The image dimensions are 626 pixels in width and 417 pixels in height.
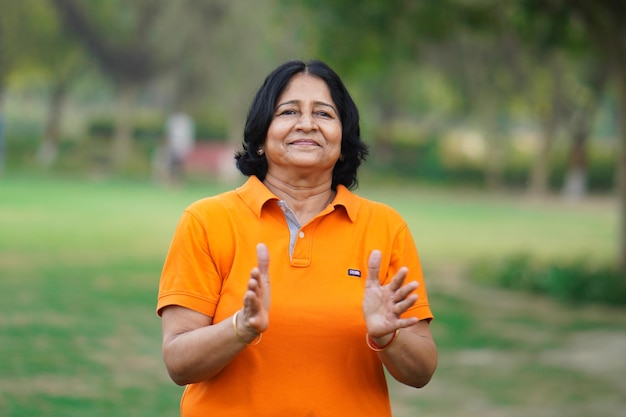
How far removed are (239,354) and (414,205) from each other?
98.7 ft

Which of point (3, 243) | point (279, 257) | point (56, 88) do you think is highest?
point (56, 88)

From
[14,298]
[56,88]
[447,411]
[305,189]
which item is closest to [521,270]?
[14,298]

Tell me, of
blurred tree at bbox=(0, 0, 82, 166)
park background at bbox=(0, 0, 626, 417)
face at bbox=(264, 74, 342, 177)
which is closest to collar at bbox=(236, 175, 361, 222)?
face at bbox=(264, 74, 342, 177)

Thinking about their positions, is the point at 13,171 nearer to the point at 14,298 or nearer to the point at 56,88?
the point at 56,88

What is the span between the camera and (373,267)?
318 cm

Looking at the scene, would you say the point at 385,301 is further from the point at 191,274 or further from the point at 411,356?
the point at 191,274

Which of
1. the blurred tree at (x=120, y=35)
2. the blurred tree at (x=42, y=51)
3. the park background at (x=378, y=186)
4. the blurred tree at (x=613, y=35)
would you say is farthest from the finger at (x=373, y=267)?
the blurred tree at (x=120, y=35)

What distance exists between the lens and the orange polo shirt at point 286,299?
10.7 feet

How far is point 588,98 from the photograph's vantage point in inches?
1613

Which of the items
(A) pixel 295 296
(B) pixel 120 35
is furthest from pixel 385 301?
(B) pixel 120 35

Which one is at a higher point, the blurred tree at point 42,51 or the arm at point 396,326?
the blurred tree at point 42,51

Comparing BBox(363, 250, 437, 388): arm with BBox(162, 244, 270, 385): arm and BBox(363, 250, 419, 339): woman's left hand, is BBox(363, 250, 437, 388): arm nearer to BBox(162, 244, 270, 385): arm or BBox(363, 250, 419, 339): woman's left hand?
BBox(363, 250, 419, 339): woman's left hand

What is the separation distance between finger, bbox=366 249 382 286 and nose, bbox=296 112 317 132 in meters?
0.45

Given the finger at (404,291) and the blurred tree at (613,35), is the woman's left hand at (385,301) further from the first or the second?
the blurred tree at (613,35)
